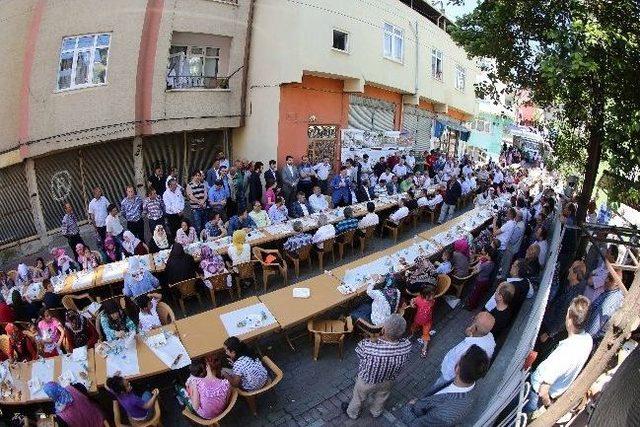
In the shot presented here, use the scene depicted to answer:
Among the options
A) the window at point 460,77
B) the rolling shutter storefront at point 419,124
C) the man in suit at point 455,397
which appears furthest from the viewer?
the window at point 460,77

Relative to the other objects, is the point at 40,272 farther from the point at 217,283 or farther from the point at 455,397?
the point at 455,397

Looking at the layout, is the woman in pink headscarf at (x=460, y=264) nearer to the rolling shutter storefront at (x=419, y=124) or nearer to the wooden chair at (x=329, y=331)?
the wooden chair at (x=329, y=331)

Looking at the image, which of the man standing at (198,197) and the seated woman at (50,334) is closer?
the seated woman at (50,334)

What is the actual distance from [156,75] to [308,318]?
376 inches

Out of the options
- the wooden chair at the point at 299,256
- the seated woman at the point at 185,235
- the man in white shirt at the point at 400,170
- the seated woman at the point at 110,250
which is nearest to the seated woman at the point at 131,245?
the seated woman at the point at 110,250

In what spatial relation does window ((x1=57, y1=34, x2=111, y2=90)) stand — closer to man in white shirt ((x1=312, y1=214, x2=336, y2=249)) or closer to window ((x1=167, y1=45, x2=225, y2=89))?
window ((x1=167, y1=45, x2=225, y2=89))

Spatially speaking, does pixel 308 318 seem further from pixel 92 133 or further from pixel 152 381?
pixel 92 133

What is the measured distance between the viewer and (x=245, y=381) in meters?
5.16

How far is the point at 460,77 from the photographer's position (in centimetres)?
2373

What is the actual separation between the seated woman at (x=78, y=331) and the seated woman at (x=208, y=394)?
2206 mm

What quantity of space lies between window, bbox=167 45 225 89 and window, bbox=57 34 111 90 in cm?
190

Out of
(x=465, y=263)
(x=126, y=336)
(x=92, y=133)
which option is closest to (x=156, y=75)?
(x=92, y=133)

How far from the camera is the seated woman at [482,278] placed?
767 centimetres

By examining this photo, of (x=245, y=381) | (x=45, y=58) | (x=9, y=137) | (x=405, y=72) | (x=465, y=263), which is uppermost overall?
(x=405, y=72)
